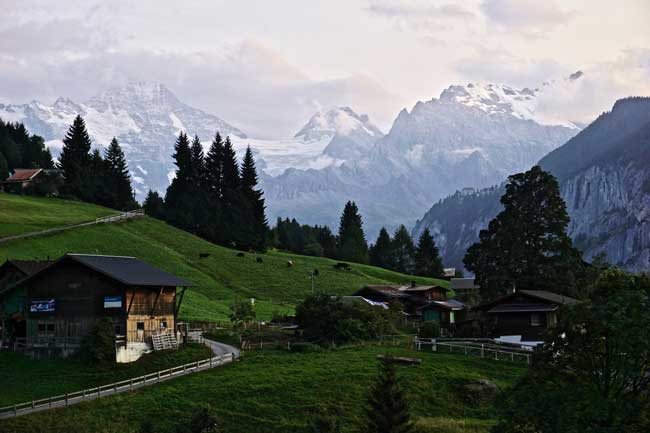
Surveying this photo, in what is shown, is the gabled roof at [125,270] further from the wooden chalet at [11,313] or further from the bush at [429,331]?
the bush at [429,331]

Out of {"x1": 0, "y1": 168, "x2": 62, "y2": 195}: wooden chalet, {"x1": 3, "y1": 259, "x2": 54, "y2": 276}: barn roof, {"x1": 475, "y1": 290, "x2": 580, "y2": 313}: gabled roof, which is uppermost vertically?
{"x1": 0, "y1": 168, "x2": 62, "y2": 195}: wooden chalet

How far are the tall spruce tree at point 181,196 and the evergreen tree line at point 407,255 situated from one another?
132ft

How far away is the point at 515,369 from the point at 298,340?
696 inches

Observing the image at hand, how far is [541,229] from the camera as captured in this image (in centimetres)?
8531

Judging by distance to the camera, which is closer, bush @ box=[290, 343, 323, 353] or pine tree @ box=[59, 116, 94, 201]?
bush @ box=[290, 343, 323, 353]

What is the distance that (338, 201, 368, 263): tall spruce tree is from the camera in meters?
164

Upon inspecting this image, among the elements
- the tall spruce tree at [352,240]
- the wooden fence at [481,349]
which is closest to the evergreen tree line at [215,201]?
the tall spruce tree at [352,240]

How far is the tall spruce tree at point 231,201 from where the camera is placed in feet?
459

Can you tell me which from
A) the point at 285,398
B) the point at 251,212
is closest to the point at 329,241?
the point at 251,212

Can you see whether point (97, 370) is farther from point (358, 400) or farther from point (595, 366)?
point (595, 366)

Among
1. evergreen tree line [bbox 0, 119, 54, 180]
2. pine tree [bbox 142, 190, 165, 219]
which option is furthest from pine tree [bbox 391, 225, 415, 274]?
evergreen tree line [bbox 0, 119, 54, 180]

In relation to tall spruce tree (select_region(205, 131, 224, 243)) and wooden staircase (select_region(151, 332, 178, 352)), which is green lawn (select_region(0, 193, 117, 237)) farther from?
wooden staircase (select_region(151, 332, 178, 352))

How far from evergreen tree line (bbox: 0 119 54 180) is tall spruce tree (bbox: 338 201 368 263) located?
5905 centimetres

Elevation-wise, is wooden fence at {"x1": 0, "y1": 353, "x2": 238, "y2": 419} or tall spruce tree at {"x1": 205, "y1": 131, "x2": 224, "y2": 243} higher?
tall spruce tree at {"x1": 205, "y1": 131, "x2": 224, "y2": 243}
